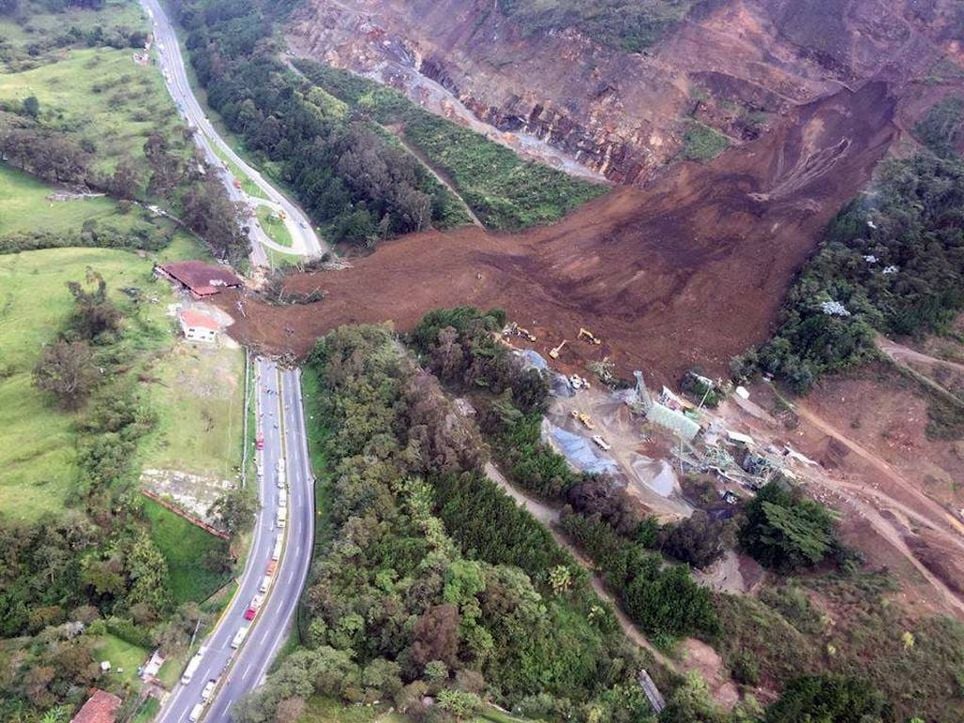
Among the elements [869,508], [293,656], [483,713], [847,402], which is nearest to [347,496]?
[293,656]

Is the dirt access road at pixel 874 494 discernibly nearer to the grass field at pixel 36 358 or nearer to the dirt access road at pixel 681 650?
the dirt access road at pixel 681 650

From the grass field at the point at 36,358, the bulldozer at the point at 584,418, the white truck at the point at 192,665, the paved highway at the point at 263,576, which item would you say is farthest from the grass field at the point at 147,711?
the bulldozer at the point at 584,418

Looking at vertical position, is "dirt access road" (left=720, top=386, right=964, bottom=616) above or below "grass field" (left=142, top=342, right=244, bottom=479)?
above

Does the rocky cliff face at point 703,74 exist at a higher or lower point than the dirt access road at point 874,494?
higher

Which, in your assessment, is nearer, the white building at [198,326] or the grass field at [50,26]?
the white building at [198,326]

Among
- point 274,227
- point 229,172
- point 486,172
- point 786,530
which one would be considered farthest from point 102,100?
point 786,530

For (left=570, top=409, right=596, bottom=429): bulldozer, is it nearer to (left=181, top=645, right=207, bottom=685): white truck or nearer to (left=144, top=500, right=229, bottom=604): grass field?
(left=144, top=500, right=229, bottom=604): grass field

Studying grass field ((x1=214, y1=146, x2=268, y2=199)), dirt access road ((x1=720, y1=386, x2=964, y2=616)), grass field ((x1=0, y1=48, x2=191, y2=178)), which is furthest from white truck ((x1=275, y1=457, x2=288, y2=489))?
grass field ((x1=0, y1=48, x2=191, y2=178))
